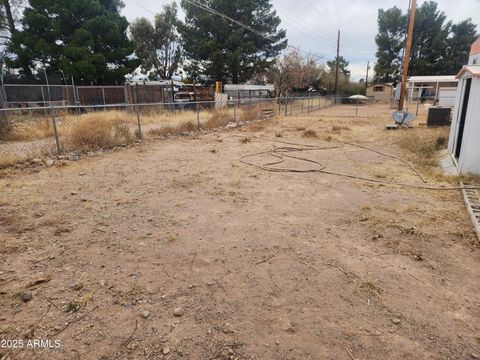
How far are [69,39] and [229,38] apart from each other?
15375 mm

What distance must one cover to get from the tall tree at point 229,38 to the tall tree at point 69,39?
9288mm

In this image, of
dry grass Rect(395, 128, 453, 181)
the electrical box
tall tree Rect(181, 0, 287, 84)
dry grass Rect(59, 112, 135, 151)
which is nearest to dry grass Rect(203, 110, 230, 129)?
dry grass Rect(59, 112, 135, 151)

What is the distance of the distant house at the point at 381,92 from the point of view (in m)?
52.0

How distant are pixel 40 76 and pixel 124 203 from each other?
27.6 meters

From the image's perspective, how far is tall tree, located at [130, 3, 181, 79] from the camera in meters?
40.0

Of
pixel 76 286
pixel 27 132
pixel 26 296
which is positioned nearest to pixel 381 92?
pixel 27 132

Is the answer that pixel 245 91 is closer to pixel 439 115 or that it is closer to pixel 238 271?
pixel 439 115

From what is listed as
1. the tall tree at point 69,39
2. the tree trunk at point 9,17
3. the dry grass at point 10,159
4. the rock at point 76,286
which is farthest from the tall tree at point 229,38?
the rock at point 76,286

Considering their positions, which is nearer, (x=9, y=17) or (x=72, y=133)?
(x=72, y=133)

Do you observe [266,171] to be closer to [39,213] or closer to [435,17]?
[39,213]

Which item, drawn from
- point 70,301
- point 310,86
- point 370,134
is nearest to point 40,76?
point 370,134

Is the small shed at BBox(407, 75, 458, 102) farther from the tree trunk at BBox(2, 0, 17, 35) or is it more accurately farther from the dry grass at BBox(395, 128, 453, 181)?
the tree trunk at BBox(2, 0, 17, 35)

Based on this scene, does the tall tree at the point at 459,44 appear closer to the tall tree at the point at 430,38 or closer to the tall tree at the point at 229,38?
the tall tree at the point at 430,38

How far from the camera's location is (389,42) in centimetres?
5262
